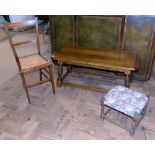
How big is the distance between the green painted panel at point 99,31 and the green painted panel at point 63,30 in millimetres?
148

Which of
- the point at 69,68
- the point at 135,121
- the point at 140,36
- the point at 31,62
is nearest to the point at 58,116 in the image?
the point at 31,62

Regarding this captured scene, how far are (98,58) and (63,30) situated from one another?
2.93 ft

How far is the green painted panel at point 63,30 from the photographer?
8.87 ft

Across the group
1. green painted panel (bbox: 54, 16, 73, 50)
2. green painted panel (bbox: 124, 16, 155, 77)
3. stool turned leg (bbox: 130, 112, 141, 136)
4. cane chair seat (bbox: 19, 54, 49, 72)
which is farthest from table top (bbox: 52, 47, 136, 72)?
stool turned leg (bbox: 130, 112, 141, 136)

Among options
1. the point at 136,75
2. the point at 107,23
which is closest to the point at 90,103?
the point at 136,75

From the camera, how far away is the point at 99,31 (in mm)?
2602

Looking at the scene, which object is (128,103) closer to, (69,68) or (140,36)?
(140,36)

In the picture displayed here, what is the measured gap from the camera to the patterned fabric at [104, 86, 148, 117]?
1.73 m

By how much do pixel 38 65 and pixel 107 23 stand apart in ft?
3.60

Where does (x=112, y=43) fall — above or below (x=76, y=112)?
above

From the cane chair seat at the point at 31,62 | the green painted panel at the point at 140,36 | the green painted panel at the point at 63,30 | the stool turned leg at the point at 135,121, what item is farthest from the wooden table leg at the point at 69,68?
the stool turned leg at the point at 135,121
